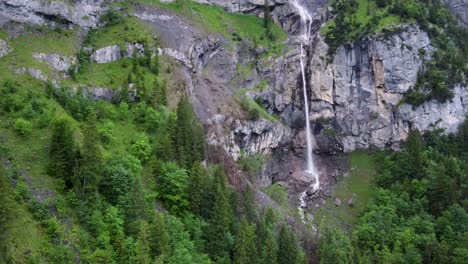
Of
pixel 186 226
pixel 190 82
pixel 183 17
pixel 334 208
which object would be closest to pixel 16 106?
pixel 186 226

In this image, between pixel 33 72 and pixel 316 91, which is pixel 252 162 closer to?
pixel 316 91

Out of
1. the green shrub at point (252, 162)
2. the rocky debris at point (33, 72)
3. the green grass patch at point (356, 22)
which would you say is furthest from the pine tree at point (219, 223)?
the green grass patch at point (356, 22)

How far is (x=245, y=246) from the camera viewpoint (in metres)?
61.6

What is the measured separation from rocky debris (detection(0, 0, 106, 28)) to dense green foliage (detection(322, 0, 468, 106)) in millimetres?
52842

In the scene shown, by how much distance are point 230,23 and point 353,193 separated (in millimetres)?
48117

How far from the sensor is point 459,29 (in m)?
119

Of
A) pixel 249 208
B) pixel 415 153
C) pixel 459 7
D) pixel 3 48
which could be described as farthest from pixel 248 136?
pixel 459 7

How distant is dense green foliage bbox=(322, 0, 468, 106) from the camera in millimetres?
108062

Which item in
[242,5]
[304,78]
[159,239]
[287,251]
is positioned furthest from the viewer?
[242,5]

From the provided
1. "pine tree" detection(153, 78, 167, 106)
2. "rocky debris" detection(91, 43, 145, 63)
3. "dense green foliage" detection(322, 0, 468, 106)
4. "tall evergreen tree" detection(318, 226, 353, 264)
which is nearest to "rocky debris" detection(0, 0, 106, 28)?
"rocky debris" detection(91, 43, 145, 63)

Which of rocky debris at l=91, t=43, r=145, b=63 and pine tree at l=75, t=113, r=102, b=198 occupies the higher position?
rocky debris at l=91, t=43, r=145, b=63

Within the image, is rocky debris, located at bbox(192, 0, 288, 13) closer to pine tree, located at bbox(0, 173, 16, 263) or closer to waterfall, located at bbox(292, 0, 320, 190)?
waterfall, located at bbox(292, 0, 320, 190)

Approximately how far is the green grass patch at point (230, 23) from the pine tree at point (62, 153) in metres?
55.9

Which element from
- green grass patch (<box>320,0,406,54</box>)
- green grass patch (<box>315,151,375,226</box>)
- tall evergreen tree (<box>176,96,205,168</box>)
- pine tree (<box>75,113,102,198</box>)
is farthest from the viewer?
green grass patch (<box>320,0,406,54</box>)
